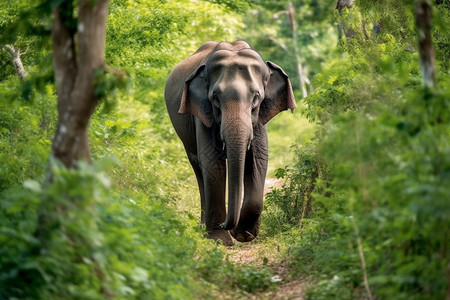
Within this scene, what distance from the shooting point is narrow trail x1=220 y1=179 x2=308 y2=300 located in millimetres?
8117

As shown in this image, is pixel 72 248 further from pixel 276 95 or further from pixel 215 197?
pixel 276 95

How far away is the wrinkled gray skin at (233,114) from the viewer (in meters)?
11.1

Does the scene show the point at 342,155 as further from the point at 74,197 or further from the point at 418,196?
the point at 74,197

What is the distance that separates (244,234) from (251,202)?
0.46m

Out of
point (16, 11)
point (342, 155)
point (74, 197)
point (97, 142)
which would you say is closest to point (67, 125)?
point (74, 197)

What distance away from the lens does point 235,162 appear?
1065 cm

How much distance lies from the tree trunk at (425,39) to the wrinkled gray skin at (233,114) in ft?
14.1

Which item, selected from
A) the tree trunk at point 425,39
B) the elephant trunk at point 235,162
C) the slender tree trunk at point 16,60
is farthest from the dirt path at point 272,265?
the slender tree trunk at point 16,60

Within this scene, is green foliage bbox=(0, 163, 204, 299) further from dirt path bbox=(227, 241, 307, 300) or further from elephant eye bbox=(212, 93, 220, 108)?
elephant eye bbox=(212, 93, 220, 108)

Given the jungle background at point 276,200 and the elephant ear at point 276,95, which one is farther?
the elephant ear at point 276,95

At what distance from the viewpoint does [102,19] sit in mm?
6656

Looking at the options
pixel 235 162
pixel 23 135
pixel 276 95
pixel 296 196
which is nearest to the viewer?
pixel 23 135

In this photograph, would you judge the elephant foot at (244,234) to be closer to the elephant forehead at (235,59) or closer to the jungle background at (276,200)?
the jungle background at (276,200)

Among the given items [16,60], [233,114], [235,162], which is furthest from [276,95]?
[16,60]
